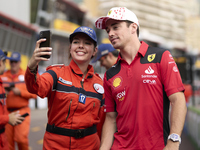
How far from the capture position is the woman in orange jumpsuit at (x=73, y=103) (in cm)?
277

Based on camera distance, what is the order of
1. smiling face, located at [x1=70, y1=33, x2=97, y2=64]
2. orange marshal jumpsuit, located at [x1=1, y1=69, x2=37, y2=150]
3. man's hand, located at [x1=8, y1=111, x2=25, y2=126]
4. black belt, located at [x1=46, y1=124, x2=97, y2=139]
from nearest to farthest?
1. black belt, located at [x1=46, y1=124, x2=97, y2=139]
2. smiling face, located at [x1=70, y1=33, x2=97, y2=64]
3. man's hand, located at [x1=8, y1=111, x2=25, y2=126]
4. orange marshal jumpsuit, located at [x1=1, y1=69, x2=37, y2=150]

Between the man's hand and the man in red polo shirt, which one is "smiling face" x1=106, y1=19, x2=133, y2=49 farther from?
the man's hand

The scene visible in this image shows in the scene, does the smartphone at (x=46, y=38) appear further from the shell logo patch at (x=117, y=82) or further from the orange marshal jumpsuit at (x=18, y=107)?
the orange marshal jumpsuit at (x=18, y=107)

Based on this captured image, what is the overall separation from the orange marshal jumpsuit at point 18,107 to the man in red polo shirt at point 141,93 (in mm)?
3138

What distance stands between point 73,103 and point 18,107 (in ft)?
10.2

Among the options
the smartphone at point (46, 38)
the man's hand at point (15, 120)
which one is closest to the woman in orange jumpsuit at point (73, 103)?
the smartphone at point (46, 38)

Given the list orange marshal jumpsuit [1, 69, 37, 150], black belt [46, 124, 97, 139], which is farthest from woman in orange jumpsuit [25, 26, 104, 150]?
orange marshal jumpsuit [1, 69, 37, 150]

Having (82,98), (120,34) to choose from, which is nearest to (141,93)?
(120,34)

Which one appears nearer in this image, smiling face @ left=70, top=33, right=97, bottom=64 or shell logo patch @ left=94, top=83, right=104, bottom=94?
smiling face @ left=70, top=33, right=97, bottom=64

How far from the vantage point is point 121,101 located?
8.01 ft

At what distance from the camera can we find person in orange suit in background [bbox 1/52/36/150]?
5133mm

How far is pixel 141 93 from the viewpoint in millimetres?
2275

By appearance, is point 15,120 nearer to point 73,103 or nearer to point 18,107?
point 73,103

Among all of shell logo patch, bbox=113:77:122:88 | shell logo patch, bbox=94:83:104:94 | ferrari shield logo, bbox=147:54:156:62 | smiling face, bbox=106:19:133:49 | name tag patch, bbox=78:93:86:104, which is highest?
smiling face, bbox=106:19:133:49
